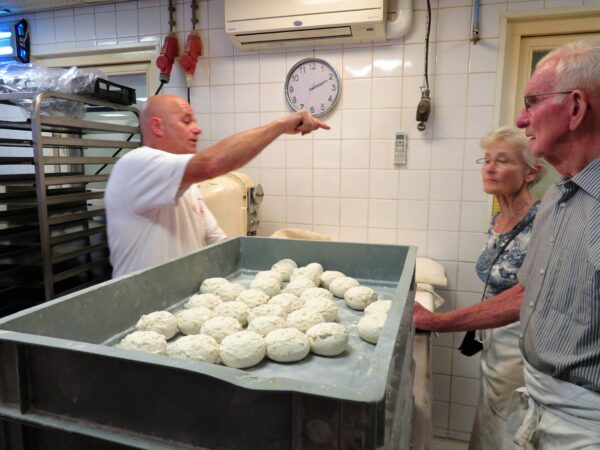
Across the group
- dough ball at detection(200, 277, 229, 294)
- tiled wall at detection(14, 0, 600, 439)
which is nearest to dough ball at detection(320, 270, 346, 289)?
dough ball at detection(200, 277, 229, 294)

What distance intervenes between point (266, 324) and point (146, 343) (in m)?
0.32

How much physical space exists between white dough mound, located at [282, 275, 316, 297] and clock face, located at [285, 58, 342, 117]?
135 cm

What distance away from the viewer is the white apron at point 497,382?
1.64 meters

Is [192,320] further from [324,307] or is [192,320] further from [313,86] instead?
[313,86]

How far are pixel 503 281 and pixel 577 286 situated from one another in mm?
682

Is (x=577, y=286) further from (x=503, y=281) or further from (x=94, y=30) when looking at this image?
(x=94, y=30)

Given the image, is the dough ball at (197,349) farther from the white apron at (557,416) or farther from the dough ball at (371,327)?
the white apron at (557,416)

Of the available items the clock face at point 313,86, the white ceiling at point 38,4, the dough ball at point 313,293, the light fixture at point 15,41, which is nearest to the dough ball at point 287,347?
the dough ball at point 313,293

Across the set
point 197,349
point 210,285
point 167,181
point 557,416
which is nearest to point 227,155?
point 167,181

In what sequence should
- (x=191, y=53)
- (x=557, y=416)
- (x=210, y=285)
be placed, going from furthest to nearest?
(x=191, y=53)
(x=210, y=285)
(x=557, y=416)

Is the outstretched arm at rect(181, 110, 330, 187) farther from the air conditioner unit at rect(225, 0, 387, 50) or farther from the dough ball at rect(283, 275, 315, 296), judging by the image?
the air conditioner unit at rect(225, 0, 387, 50)

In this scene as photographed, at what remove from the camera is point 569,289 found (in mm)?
1019

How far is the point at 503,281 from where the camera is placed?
166 cm

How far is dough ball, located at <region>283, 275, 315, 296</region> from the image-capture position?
1.45 meters
